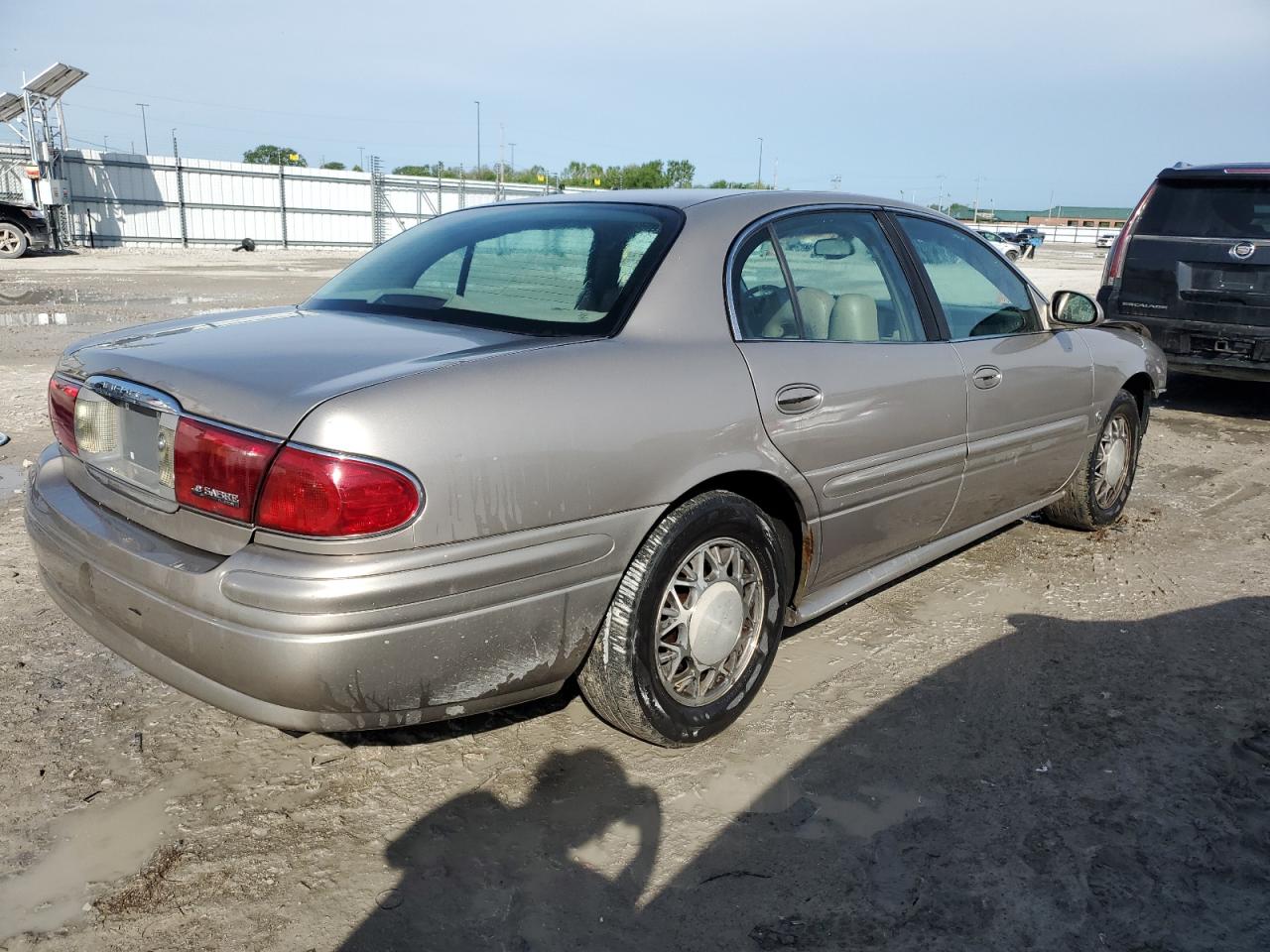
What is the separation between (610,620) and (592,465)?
45cm

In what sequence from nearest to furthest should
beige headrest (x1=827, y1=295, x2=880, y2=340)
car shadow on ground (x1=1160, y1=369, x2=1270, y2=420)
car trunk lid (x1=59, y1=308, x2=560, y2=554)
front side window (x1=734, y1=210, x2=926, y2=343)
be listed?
car trunk lid (x1=59, y1=308, x2=560, y2=554) → front side window (x1=734, y1=210, x2=926, y2=343) → beige headrest (x1=827, y1=295, x2=880, y2=340) → car shadow on ground (x1=1160, y1=369, x2=1270, y2=420)

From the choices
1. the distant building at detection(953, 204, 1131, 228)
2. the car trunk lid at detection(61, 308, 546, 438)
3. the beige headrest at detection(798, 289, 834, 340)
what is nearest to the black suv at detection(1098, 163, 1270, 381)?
the beige headrest at detection(798, 289, 834, 340)

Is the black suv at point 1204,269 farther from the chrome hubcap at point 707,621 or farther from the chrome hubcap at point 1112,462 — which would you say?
the chrome hubcap at point 707,621

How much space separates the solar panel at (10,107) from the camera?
89.0 ft

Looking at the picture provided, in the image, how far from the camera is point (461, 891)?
2254mm

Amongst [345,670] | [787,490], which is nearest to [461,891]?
[345,670]

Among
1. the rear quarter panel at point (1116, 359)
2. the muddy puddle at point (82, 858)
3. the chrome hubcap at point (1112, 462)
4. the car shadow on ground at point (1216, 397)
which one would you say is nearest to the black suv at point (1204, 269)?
the car shadow on ground at point (1216, 397)

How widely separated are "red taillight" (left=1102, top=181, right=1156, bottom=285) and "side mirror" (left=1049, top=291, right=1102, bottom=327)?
374 cm

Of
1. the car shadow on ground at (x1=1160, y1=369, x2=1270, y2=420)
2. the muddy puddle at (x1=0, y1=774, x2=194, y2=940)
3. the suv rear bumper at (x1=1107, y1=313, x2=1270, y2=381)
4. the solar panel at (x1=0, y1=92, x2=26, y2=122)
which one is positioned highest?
the solar panel at (x1=0, y1=92, x2=26, y2=122)

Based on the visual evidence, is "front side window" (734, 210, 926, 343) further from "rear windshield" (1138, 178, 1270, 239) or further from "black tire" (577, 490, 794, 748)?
"rear windshield" (1138, 178, 1270, 239)

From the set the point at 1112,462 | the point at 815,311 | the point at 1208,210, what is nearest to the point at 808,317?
the point at 815,311

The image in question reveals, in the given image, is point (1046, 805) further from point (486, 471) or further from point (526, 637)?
point (486, 471)

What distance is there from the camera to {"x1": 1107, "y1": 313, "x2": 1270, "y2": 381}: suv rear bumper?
707cm

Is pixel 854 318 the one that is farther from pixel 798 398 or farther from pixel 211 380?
pixel 211 380
